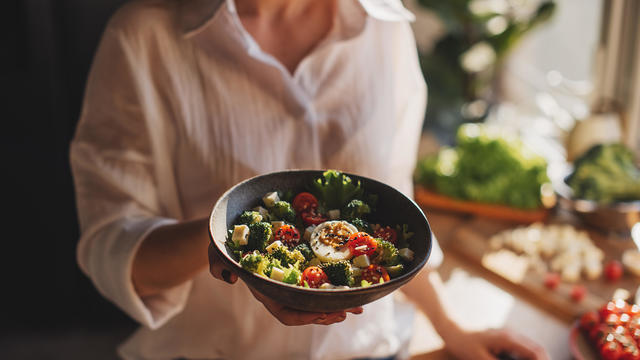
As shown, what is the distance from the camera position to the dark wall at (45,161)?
2.51m

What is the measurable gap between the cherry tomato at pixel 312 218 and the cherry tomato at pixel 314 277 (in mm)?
130

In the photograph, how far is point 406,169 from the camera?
152 cm

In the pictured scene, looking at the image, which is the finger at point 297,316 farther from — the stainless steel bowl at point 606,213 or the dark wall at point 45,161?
the dark wall at point 45,161

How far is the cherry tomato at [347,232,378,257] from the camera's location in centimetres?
87

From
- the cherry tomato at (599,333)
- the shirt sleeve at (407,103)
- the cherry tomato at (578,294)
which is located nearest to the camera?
the cherry tomato at (599,333)

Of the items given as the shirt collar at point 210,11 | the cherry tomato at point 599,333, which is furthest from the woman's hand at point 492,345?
the shirt collar at point 210,11

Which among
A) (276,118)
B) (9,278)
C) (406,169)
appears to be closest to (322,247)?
(276,118)

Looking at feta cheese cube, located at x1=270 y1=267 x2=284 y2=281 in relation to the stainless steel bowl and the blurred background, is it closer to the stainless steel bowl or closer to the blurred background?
the blurred background

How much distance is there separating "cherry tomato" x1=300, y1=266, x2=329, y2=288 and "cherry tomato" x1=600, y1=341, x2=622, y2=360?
0.75 meters

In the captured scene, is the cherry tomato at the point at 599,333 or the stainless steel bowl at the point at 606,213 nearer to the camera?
the cherry tomato at the point at 599,333

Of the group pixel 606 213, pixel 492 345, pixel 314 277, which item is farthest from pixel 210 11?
pixel 606 213

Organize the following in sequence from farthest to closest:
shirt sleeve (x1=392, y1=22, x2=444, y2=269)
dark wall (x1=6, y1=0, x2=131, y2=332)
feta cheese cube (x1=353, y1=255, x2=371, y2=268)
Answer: dark wall (x1=6, y1=0, x2=131, y2=332)
shirt sleeve (x1=392, y1=22, x2=444, y2=269)
feta cheese cube (x1=353, y1=255, x2=371, y2=268)

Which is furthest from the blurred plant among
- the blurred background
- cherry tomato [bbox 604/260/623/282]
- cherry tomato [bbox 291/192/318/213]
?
cherry tomato [bbox 291/192/318/213]

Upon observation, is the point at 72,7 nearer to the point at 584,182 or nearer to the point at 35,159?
the point at 35,159
